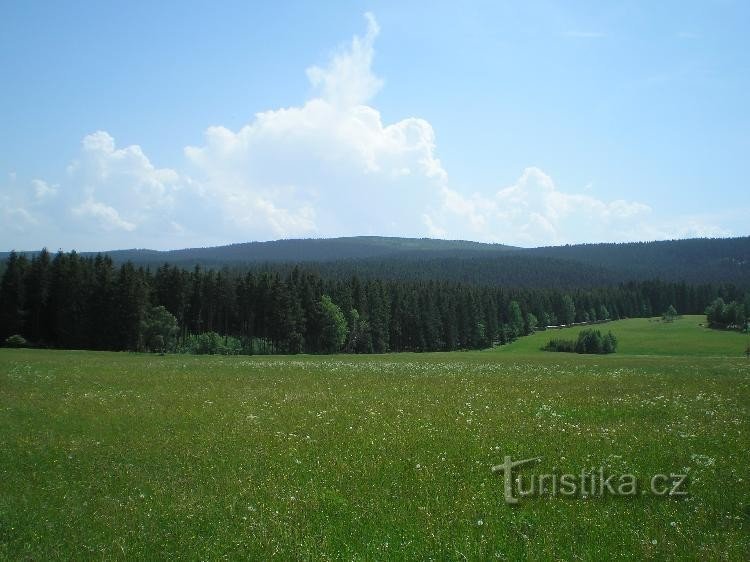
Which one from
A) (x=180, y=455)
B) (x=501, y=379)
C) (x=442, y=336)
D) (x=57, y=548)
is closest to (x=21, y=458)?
(x=180, y=455)

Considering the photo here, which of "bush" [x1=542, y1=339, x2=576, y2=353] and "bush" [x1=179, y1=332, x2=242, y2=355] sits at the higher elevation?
"bush" [x1=179, y1=332, x2=242, y2=355]

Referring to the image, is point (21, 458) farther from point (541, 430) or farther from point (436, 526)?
point (541, 430)

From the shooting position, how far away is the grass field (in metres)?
9.15

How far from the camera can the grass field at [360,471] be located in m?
9.15

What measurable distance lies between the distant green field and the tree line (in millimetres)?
11618

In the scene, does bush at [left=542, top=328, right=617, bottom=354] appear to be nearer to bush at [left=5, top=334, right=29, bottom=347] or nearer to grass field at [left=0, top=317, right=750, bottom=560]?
grass field at [left=0, top=317, right=750, bottom=560]

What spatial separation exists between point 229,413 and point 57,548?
11356 millimetres

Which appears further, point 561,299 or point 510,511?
point 561,299

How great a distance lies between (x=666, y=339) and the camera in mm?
119875

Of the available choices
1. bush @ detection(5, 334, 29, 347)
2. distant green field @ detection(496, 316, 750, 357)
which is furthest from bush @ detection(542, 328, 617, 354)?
bush @ detection(5, 334, 29, 347)

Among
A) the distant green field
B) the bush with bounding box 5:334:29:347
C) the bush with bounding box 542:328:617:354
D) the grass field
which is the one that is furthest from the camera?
the bush with bounding box 542:328:617:354

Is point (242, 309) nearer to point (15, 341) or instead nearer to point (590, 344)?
point (15, 341)

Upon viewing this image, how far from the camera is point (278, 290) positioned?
89.5 meters

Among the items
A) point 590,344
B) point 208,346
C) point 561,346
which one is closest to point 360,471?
point 208,346
